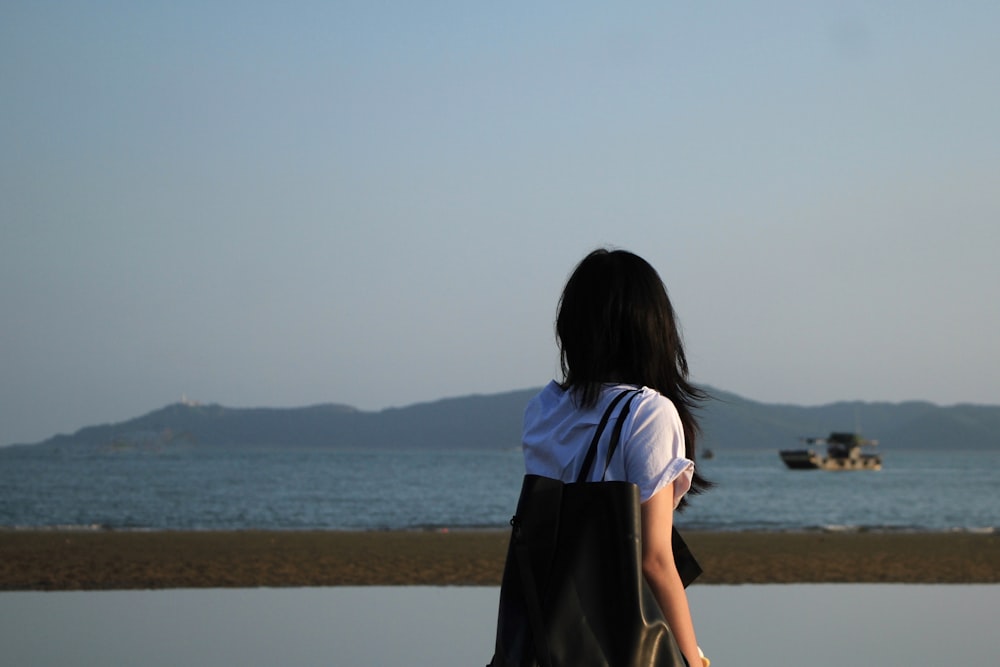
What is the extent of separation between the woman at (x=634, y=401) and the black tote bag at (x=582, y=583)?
0.10 ft

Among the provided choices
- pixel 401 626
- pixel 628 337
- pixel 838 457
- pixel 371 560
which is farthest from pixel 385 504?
pixel 838 457

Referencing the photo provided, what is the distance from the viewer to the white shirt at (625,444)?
79.4 inches

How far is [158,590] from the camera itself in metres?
9.20

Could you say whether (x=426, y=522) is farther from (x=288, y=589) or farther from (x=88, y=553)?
(x=288, y=589)

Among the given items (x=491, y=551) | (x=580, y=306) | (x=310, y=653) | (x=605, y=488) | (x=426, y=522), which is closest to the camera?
(x=605, y=488)

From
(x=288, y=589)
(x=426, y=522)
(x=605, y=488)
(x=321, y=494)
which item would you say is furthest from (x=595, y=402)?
(x=321, y=494)

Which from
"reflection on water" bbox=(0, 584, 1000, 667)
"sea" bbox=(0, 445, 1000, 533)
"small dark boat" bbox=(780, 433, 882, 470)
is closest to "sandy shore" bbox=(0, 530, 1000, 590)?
"reflection on water" bbox=(0, 584, 1000, 667)

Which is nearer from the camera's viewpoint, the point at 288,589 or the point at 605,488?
the point at 605,488

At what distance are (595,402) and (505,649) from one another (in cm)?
47

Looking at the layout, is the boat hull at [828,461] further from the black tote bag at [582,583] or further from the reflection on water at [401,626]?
the black tote bag at [582,583]

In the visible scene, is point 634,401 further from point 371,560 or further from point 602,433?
point 371,560

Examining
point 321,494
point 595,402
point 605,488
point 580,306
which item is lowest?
point 321,494

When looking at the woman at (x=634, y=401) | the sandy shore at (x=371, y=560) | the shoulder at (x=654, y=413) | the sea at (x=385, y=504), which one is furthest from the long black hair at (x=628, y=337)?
the sea at (x=385, y=504)

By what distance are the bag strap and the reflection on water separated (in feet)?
13.5
